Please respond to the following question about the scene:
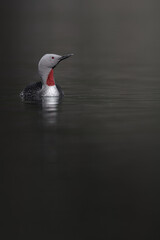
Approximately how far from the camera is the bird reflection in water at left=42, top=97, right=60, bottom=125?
12422 millimetres

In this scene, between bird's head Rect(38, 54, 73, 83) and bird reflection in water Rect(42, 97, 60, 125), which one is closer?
bird reflection in water Rect(42, 97, 60, 125)

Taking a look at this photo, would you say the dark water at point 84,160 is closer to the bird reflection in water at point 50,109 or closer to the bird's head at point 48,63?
Result: the bird reflection in water at point 50,109

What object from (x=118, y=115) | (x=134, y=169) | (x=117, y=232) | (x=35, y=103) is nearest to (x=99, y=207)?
(x=117, y=232)

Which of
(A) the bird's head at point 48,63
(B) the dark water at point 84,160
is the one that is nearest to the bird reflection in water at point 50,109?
(B) the dark water at point 84,160

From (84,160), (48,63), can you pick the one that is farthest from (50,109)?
(84,160)

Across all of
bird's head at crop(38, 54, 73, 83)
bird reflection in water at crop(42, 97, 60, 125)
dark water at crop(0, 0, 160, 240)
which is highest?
bird's head at crop(38, 54, 73, 83)

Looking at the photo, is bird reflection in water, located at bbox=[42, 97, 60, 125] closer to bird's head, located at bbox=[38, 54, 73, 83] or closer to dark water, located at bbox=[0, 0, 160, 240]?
dark water, located at bbox=[0, 0, 160, 240]

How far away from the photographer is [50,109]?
45.4 ft

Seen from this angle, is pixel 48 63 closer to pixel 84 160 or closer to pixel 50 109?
pixel 50 109

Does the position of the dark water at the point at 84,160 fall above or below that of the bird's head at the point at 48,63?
below

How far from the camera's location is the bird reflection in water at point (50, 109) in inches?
489

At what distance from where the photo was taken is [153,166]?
29.7 feet

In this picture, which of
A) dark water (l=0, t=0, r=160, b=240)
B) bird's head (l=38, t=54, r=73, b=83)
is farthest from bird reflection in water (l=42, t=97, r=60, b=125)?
bird's head (l=38, t=54, r=73, b=83)

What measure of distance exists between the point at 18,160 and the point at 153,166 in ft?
5.38
